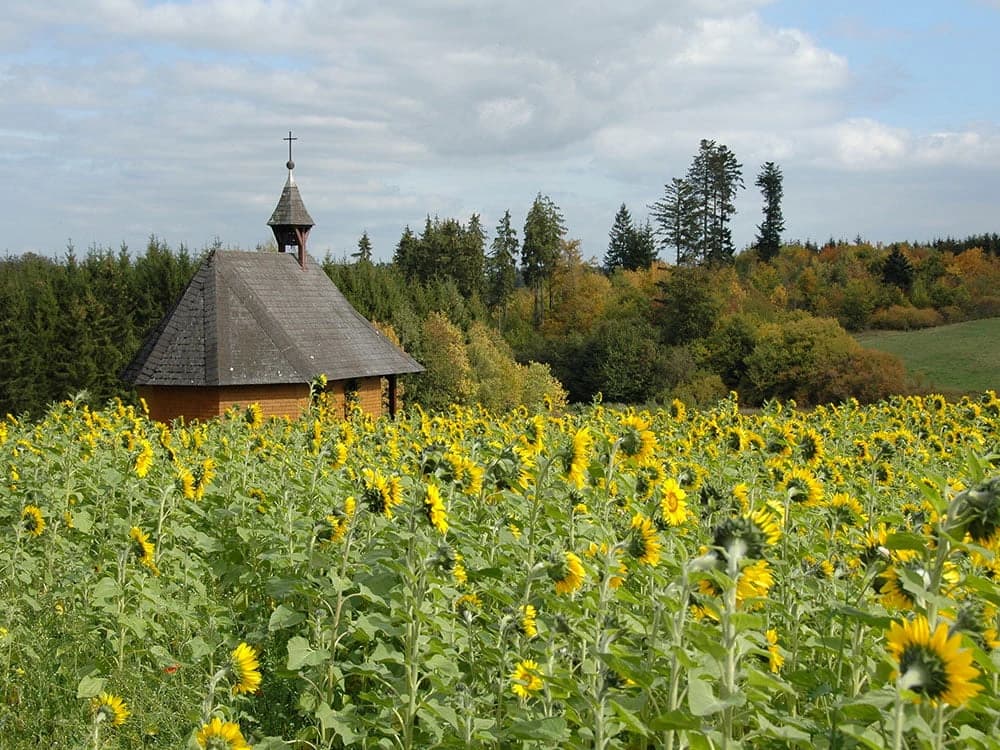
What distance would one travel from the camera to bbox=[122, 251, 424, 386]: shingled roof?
78.7 feet

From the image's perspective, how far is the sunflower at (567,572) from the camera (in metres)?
2.92

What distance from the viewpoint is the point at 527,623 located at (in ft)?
9.57

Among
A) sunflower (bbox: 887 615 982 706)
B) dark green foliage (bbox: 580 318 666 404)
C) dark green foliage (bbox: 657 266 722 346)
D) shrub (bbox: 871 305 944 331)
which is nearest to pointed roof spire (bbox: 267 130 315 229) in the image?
dark green foliage (bbox: 580 318 666 404)

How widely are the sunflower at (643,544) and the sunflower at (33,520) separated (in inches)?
148

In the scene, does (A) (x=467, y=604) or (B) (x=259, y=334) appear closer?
(A) (x=467, y=604)

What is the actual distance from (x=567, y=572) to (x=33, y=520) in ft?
12.2

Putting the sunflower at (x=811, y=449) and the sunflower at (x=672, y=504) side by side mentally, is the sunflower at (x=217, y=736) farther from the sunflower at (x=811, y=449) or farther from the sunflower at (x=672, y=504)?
the sunflower at (x=811, y=449)

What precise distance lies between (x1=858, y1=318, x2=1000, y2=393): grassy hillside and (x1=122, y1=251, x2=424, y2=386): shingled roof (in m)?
22.4

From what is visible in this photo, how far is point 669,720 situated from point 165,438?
20.3 ft

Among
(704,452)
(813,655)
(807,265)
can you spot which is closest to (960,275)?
(807,265)

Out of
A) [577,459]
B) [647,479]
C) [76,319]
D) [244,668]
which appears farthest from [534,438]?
[76,319]

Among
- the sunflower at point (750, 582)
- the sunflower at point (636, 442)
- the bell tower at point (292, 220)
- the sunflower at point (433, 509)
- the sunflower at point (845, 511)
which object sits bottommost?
the sunflower at point (845, 511)

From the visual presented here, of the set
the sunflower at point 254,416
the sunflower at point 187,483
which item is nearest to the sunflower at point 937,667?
the sunflower at point 187,483

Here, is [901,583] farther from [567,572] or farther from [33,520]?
[33,520]
